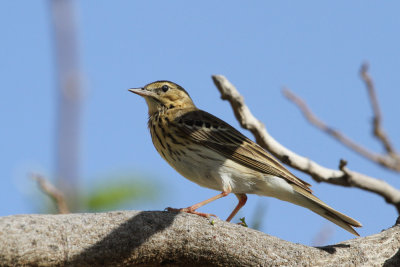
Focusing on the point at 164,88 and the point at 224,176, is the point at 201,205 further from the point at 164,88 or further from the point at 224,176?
the point at 164,88

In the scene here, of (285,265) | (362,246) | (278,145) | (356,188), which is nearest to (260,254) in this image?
(285,265)

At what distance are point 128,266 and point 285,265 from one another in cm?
132

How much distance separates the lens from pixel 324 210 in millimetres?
5941

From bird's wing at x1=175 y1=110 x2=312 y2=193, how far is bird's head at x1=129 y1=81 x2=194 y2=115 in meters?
0.66

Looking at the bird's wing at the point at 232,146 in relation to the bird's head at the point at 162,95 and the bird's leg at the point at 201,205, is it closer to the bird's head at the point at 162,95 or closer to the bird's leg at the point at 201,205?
the bird's leg at the point at 201,205

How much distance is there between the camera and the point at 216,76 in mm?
5551

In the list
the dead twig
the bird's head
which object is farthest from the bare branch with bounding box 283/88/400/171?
the bird's head

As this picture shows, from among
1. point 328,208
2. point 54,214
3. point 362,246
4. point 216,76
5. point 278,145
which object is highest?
point 216,76

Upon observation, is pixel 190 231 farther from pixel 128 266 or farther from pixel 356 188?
pixel 356 188

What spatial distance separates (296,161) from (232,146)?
1003 millimetres

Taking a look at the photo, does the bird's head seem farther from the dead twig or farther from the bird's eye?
the dead twig

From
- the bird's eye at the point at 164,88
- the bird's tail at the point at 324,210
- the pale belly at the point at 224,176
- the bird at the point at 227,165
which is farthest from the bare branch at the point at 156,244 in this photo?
the bird's eye at the point at 164,88

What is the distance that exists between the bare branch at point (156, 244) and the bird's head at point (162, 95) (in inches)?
126

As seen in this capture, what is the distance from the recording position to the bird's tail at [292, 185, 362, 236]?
5668 millimetres
